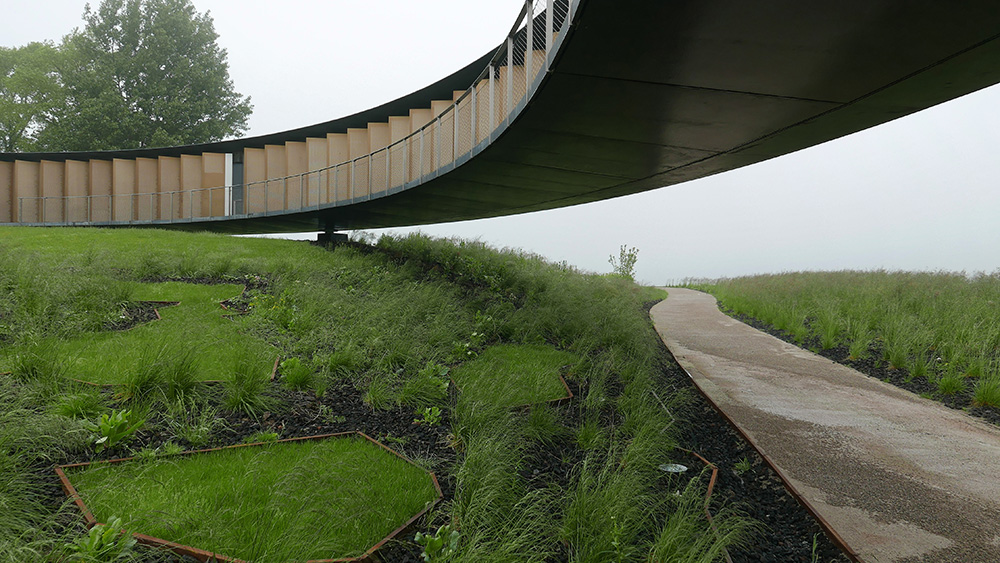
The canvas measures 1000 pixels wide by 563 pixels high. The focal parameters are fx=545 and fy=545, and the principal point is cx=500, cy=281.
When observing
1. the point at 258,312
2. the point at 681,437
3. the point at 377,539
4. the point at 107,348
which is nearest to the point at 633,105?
the point at 681,437

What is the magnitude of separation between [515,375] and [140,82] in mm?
39004

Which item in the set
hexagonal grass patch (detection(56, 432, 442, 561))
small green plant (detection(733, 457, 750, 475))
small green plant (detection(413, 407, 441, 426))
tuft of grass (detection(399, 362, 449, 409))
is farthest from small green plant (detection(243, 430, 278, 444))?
small green plant (detection(733, 457, 750, 475))

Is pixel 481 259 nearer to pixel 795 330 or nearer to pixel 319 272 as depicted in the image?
pixel 319 272

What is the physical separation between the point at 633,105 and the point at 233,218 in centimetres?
1950

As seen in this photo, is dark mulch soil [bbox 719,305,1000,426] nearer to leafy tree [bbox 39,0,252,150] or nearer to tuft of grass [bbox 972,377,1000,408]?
tuft of grass [bbox 972,377,1000,408]

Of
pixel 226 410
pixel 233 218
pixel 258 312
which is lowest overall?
pixel 226 410

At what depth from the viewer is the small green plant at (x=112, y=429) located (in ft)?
12.6

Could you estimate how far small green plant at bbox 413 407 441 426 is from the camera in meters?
4.88

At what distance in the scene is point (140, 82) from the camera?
34.6 metres

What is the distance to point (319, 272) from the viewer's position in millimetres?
10859

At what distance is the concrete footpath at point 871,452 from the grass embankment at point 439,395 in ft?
3.05

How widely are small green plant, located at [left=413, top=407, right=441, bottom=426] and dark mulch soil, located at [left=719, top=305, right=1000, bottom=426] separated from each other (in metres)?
6.59

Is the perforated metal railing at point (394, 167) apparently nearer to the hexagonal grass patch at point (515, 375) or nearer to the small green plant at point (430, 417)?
the hexagonal grass patch at point (515, 375)

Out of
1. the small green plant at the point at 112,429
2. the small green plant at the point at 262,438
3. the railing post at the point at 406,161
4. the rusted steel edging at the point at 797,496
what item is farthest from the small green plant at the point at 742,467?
the railing post at the point at 406,161
